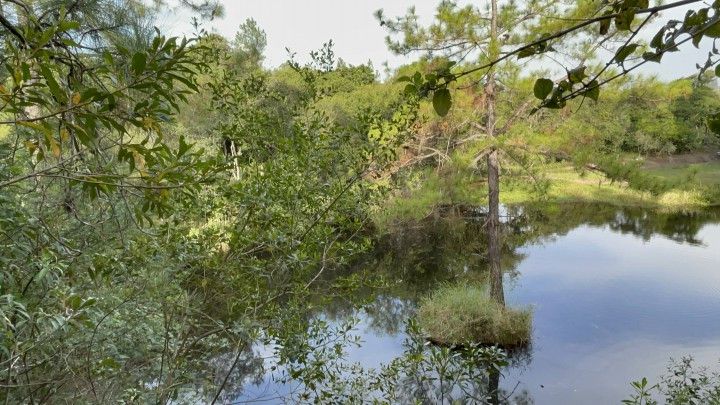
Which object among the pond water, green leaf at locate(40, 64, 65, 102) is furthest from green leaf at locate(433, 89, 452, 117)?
the pond water

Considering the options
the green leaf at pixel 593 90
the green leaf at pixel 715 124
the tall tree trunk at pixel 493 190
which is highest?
the tall tree trunk at pixel 493 190

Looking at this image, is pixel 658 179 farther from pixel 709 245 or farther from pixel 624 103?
pixel 709 245

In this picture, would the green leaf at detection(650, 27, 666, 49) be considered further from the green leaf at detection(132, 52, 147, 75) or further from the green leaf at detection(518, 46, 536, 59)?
the green leaf at detection(132, 52, 147, 75)

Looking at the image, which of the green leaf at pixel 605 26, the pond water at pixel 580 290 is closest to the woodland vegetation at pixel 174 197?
the green leaf at pixel 605 26

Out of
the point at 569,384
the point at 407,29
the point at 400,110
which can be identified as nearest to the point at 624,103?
the point at 407,29

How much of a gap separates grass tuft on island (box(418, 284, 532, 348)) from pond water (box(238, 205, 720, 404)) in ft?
0.98

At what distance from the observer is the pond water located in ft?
18.2

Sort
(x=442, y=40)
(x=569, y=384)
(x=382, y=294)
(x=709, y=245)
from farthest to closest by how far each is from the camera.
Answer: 1. (x=709, y=245)
2. (x=382, y=294)
3. (x=442, y=40)
4. (x=569, y=384)

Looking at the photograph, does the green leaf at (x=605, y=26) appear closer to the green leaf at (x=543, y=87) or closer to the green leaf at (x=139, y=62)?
the green leaf at (x=543, y=87)

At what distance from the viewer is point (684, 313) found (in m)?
6.95

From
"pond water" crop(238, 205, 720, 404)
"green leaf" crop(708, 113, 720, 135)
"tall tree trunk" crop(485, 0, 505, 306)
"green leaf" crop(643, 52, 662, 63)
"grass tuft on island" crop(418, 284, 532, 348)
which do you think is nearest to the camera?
"green leaf" crop(643, 52, 662, 63)

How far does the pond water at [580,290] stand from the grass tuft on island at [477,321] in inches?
11.8

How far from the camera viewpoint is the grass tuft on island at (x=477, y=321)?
18.7 feet

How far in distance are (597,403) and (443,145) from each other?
352cm
